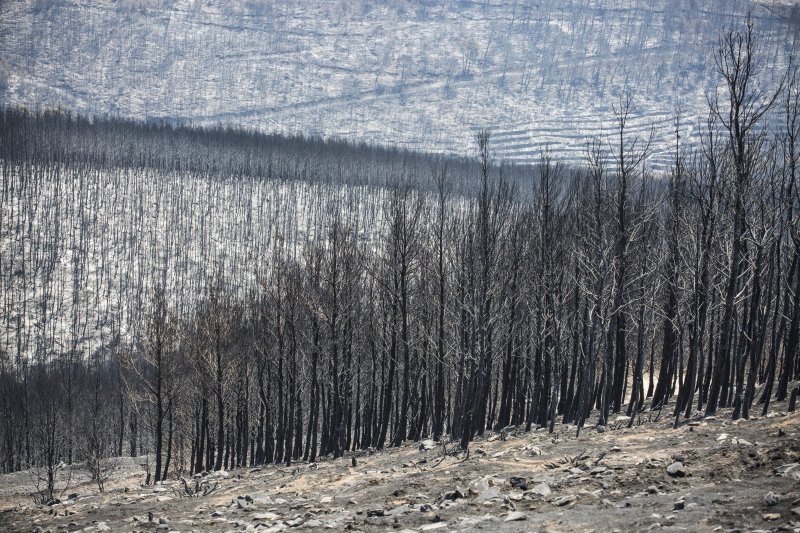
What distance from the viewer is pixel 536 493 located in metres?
15.6

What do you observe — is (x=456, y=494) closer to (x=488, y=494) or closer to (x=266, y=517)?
(x=488, y=494)

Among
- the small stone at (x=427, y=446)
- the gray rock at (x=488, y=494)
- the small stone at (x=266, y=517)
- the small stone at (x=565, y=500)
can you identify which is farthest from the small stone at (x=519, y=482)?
the small stone at (x=427, y=446)

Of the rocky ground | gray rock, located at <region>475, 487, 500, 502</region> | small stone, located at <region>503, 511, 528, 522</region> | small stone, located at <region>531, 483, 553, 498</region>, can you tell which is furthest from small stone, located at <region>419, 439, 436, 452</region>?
small stone, located at <region>503, 511, 528, 522</region>

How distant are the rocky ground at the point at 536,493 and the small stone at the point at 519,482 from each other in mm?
26

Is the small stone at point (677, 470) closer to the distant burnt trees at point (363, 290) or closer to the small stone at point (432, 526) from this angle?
the small stone at point (432, 526)

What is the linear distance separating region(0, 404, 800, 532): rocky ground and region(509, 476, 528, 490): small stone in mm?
26

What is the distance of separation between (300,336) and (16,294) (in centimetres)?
8976

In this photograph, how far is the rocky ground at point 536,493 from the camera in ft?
43.5

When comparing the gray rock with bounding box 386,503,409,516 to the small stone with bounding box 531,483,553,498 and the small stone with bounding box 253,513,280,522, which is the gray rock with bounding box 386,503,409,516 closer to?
the small stone with bounding box 531,483,553,498

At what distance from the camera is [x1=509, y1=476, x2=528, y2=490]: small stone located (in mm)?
16500

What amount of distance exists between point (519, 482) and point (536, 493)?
1029 mm

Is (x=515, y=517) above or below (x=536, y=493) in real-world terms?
above

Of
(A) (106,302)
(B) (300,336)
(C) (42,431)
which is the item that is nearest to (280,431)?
(B) (300,336)

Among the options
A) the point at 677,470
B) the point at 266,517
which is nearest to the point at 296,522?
the point at 266,517
